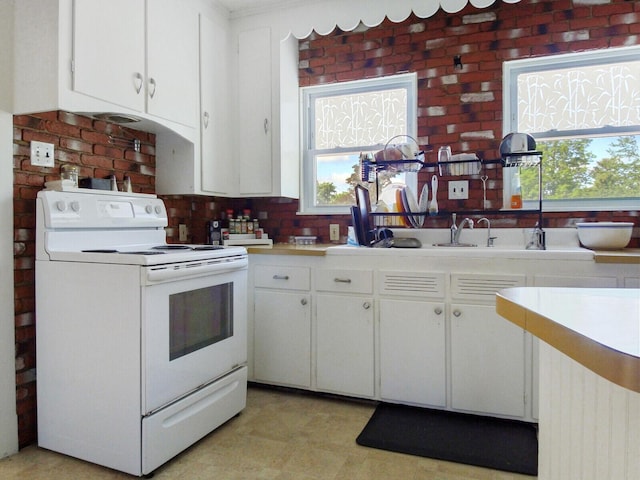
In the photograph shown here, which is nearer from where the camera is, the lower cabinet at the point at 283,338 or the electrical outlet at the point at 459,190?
the lower cabinet at the point at 283,338

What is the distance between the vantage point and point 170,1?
8.16ft

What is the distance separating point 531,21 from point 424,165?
1096 mm

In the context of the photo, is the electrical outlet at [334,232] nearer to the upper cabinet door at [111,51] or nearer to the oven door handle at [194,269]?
the oven door handle at [194,269]

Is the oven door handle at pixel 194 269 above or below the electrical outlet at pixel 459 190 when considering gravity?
below

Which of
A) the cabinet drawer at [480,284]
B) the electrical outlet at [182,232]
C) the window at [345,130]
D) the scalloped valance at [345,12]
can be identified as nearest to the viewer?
the cabinet drawer at [480,284]

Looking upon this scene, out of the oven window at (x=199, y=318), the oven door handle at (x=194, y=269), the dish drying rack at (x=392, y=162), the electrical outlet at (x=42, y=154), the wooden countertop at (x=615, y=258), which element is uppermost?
the dish drying rack at (x=392, y=162)

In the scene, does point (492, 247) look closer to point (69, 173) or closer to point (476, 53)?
point (476, 53)

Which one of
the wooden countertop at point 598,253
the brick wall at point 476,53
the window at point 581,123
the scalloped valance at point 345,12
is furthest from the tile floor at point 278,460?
the scalloped valance at point 345,12

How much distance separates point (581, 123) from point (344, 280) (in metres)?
1.75

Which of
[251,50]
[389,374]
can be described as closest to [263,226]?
[251,50]

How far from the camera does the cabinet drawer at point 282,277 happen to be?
262 cm

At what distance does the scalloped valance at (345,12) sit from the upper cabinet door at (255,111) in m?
0.21

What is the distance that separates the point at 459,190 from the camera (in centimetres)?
286

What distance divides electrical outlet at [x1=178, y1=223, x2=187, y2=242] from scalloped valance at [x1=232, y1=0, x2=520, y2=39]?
1.44 m
